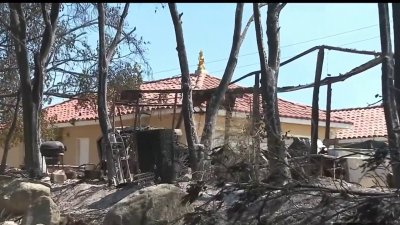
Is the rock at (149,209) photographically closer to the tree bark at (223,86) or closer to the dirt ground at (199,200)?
the dirt ground at (199,200)

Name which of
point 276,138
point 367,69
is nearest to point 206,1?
point 276,138

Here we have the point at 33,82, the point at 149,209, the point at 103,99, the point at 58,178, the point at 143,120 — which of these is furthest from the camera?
the point at 143,120

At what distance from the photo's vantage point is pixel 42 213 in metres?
11.7

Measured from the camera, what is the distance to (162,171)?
1383 centimetres

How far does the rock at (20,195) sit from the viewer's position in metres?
12.5

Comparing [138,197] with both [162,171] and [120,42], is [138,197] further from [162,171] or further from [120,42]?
[120,42]

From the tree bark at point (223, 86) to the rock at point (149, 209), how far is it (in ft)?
11.1

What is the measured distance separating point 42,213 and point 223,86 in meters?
5.37

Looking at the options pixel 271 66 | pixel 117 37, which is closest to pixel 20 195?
pixel 271 66

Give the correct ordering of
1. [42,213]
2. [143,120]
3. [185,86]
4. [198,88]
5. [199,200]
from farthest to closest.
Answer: [198,88] → [143,120] → [185,86] → [42,213] → [199,200]

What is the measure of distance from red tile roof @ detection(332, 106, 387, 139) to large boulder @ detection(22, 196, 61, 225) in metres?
18.7

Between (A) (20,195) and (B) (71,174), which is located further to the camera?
(B) (71,174)

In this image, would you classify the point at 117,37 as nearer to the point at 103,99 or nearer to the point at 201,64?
the point at 103,99

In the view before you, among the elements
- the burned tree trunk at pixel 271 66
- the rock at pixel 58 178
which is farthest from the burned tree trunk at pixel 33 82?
the burned tree trunk at pixel 271 66
